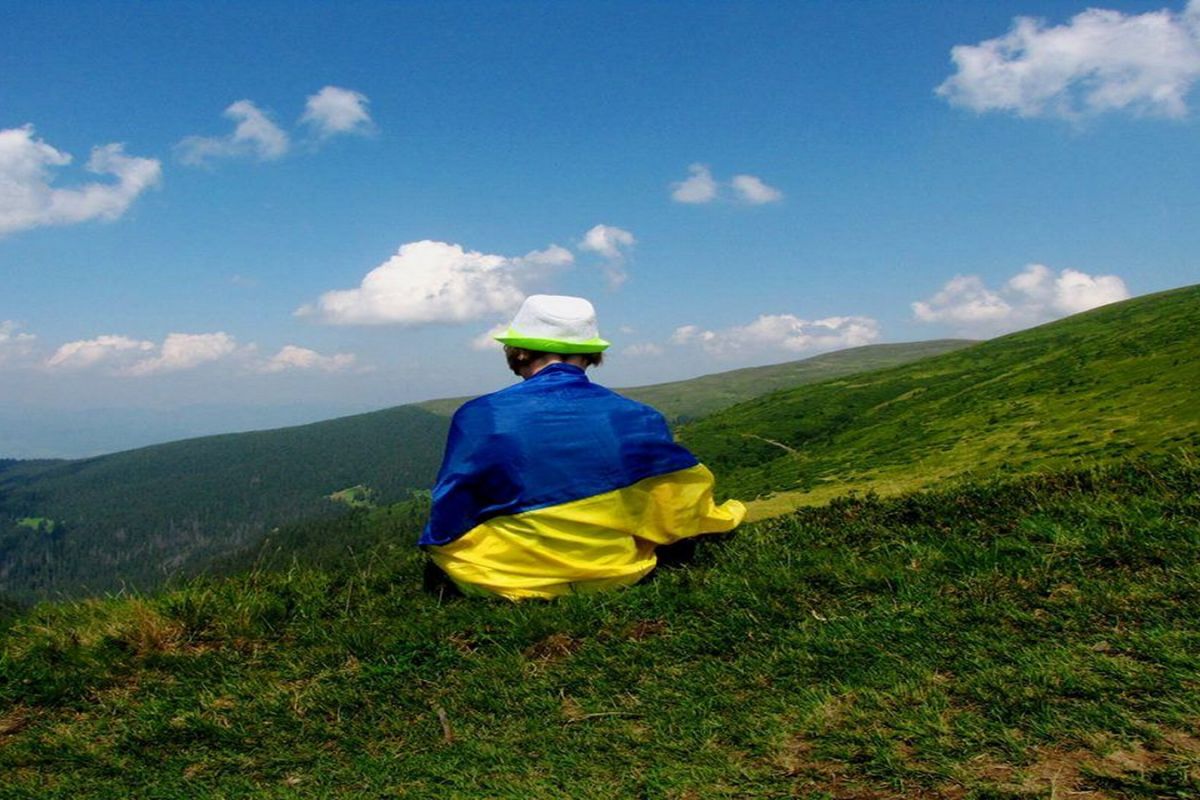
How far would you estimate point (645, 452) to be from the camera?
6.08m

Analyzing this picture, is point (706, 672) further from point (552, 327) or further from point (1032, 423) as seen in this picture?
point (1032, 423)

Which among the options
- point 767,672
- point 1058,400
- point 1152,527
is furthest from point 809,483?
point 767,672

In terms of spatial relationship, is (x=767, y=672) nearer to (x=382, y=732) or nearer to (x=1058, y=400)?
(x=382, y=732)

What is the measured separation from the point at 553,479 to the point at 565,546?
2.14ft

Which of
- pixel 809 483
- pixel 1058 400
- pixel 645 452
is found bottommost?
pixel 809 483

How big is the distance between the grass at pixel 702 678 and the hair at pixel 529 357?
2196 millimetres

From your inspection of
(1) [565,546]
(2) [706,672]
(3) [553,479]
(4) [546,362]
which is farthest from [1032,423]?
(2) [706,672]

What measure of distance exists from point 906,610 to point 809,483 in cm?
2241

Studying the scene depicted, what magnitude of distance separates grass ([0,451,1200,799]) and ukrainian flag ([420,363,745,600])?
1.19ft

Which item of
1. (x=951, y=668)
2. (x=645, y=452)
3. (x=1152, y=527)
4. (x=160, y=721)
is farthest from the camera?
(x=645, y=452)

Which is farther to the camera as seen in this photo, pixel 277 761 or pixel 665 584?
pixel 665 584

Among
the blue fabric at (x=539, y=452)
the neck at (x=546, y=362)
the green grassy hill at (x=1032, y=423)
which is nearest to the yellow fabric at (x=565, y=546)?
the blue fabric at (x=539, y=452)

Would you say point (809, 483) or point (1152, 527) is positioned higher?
point (1152, 527)

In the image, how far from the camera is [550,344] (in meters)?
6.29
